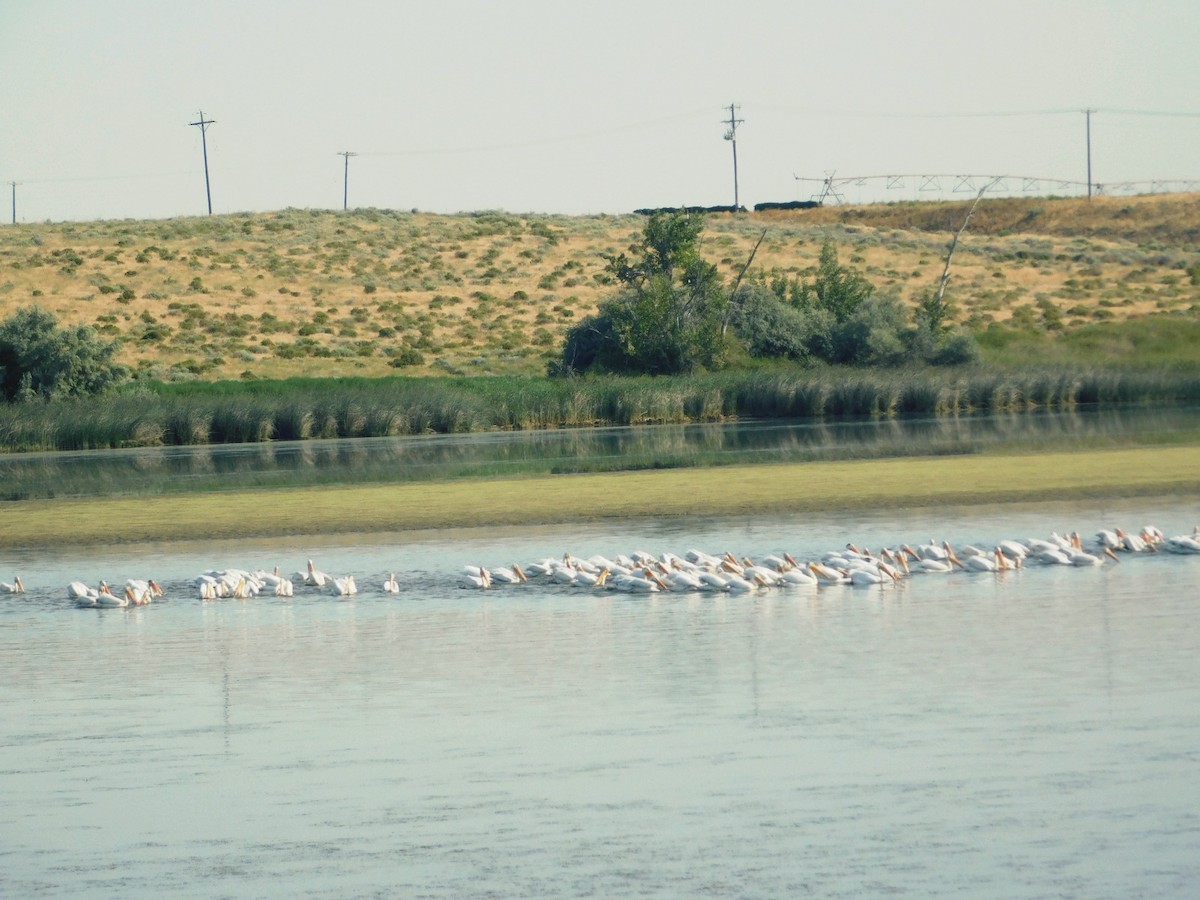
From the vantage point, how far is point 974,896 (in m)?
7.84

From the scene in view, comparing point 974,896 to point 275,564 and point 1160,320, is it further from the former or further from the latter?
point 1160,320

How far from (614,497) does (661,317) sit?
3245 cm

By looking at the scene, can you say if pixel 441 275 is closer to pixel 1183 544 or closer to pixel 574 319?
pixel 574 319

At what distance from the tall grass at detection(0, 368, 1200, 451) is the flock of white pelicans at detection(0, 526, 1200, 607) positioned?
3164 cm

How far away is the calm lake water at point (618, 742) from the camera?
339 inches

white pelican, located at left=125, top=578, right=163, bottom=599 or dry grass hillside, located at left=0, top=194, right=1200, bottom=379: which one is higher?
dry grass hillside, located at left=0, top=194, right=1200, bottom=379

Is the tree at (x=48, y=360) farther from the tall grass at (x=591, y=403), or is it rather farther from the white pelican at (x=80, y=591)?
the white pelican at (x=80, y=591)

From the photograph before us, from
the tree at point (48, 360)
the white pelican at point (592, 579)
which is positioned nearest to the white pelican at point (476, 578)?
the white pelican at point (592, 579)

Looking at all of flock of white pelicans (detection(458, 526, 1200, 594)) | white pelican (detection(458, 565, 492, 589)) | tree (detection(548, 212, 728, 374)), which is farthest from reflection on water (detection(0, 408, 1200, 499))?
flock of white pelicans (detection(458, 526, 1200, 594))

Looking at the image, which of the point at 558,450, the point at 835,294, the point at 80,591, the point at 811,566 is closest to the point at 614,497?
the point at 811,566

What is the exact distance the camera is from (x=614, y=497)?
1163 inches

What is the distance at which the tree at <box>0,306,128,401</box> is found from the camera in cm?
5419

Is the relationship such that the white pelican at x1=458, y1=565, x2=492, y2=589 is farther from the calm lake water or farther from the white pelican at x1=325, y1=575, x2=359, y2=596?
the white pelican at x1=325, y1=575, x2=359, y2=596

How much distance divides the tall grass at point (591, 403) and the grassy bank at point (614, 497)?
18452 mm
